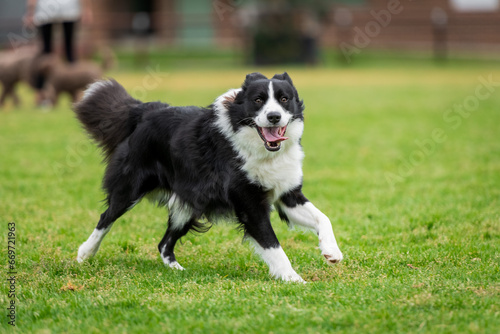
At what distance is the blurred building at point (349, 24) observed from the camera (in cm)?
3338

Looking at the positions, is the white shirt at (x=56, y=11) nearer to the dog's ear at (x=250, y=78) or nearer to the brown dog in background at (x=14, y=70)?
the brown dog in background at (x=14, y=70)

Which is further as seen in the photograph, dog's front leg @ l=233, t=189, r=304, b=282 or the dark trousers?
the dark trousers

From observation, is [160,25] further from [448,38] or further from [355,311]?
[355,311]

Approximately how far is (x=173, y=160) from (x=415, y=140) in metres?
6.80

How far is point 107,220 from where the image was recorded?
541 centimetres

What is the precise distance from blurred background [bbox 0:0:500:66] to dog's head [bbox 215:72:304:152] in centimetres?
2500

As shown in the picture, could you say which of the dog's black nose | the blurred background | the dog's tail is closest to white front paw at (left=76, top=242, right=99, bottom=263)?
the dog's tail

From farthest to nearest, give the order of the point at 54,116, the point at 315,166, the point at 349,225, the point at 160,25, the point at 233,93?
the point at 160,25 < the point at 54,116 < the point at 315,166 < the point at 349,225 < the point at 233,93

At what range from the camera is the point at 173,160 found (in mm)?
5219

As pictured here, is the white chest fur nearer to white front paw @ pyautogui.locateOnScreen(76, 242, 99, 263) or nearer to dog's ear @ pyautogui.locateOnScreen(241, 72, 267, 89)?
dog's ear @ pyautogui.locateOnScreen(241, 72, 267, 89)

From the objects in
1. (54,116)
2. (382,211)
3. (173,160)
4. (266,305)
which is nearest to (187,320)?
(266,305)

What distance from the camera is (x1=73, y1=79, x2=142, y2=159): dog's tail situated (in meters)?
5.60

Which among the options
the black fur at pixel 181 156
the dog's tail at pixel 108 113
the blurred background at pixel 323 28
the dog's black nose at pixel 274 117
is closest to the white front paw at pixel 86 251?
the black fur at pixel 181 156

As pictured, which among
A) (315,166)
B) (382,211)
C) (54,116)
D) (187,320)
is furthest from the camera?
(54,116)
